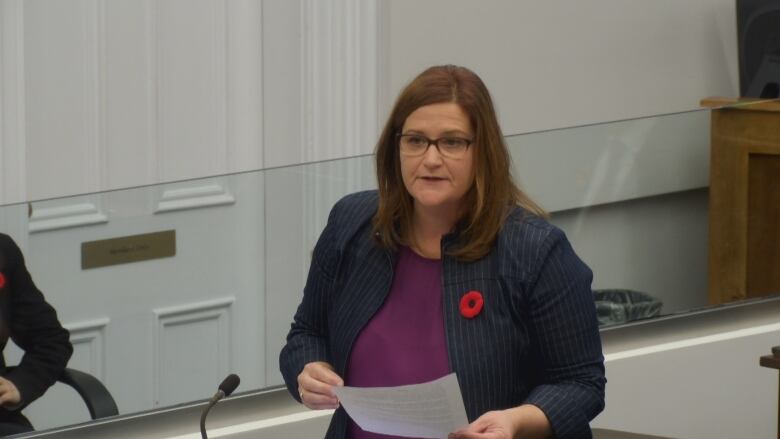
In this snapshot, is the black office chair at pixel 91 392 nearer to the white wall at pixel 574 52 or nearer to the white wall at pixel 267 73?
the white wall at pixel 267 73

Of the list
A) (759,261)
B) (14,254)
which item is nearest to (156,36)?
(14,254)

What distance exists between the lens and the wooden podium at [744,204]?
14.5ft

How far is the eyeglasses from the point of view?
2.33 meters

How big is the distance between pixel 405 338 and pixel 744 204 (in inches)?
93.5

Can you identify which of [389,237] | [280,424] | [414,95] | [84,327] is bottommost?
[280,424]

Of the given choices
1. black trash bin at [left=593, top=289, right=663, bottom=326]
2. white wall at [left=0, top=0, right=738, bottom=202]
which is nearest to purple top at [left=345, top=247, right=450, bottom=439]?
black trash bin at [left=593, top=289, right=663, bottom=326]

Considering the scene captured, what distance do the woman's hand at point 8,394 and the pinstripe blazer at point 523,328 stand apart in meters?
0.91

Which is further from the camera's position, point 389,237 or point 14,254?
point 14,254

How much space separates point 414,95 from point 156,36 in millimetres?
2202

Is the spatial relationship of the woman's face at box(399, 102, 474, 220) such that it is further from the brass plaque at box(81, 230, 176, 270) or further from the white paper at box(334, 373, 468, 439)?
the brass plaque at box(81, 230, 176, 270)

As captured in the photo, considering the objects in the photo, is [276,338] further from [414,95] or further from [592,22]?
[592,22]

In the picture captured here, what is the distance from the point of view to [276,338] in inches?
139

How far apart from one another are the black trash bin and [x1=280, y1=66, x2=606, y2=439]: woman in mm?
1716

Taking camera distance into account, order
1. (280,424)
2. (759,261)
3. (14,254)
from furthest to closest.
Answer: (759,261), (280,424), (14,254)
